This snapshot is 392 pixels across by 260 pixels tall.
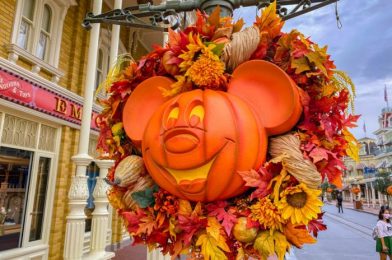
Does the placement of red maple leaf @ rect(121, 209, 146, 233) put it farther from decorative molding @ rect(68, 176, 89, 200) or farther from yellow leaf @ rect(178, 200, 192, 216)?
decorative molding @ rect(68, 176, 89, 200)

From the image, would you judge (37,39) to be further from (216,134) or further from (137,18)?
Answer: (216,134)

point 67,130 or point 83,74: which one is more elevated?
point 83,74

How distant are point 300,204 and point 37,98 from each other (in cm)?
533

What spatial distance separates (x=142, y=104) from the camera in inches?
56.8

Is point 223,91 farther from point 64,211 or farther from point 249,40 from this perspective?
point 64,211

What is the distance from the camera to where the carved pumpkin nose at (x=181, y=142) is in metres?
1.14

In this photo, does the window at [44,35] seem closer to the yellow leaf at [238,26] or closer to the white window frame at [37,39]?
the white window frame at [37,39]

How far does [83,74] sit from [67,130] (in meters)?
1.52

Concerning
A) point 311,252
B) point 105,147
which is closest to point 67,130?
point 105,147

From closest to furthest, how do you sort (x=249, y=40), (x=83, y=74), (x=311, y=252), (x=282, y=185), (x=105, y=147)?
(x=282, y=185) → (x=249, y=40) → (x=105, y=147) → (x=83, y=74) → (x=311, y=252)

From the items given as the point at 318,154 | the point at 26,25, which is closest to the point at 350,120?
the point at 318,154

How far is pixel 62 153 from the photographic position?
632 cm

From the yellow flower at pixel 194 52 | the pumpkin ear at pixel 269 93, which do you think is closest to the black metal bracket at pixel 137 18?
the yellow flower at pixel 194 52

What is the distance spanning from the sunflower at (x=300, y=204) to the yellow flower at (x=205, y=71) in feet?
1.76
